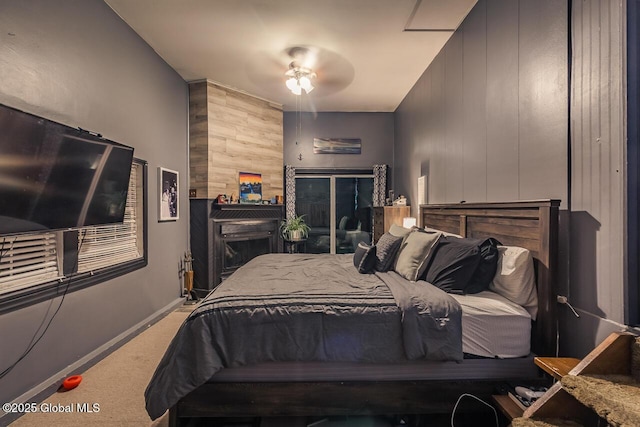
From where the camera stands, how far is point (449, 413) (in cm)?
170

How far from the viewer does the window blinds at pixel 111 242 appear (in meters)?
2.35

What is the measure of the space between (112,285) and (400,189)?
4.27 meters

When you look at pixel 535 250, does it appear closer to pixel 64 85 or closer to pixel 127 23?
pixel 64 85

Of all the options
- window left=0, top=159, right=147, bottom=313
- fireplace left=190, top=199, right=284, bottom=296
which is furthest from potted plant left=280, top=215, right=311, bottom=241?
window left=0, top=159, right=147, bottom=313

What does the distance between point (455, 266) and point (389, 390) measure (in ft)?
2.99

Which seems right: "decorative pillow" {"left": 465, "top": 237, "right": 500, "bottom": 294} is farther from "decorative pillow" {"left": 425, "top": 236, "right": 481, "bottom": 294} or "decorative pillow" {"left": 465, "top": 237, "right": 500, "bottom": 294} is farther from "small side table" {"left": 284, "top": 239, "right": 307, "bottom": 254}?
"small side table" {"left": 284, "top": 239, "right": 307, "bottom": 254}

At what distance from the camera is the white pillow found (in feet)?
5.65

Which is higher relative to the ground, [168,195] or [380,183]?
[380,183]

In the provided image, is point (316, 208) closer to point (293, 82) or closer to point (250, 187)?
point (250, 187)

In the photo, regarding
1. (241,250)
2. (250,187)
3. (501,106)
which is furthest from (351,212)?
(501,106)

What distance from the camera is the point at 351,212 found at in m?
5.59

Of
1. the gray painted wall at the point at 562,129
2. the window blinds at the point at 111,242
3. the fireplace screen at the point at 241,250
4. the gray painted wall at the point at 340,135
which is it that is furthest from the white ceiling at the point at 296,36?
the fireplace screen at the point at 241,250

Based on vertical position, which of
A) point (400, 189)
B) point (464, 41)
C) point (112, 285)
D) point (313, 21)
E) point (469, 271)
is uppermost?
point (313, 21)

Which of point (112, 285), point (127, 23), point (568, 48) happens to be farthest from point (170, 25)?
point (568, 48)
